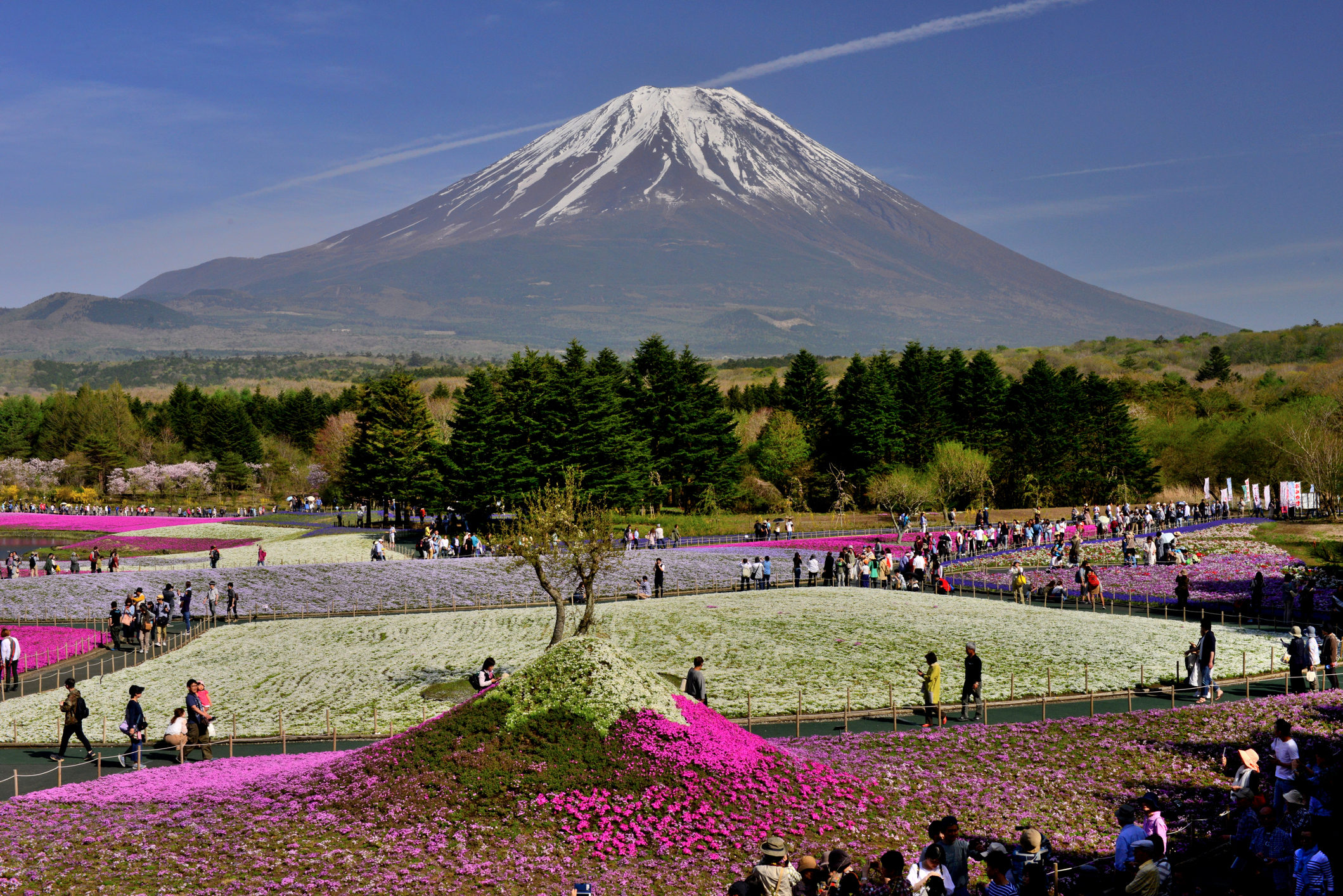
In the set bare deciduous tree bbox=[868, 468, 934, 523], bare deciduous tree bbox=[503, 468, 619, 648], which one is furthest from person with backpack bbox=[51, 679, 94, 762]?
bare deciduous tree bbox=[868, 468, 934, 523]

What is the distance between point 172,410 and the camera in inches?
5246

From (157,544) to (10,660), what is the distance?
4109 cm

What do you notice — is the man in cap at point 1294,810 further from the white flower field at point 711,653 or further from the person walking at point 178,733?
the person walking at point 178,733

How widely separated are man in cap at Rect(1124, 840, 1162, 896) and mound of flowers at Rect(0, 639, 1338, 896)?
255 cm

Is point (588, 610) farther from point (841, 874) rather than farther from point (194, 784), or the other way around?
point (841, 874)

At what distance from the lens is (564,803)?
1614 cm

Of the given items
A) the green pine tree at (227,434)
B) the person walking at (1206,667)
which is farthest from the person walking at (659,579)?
the green pine tree at (227,434)

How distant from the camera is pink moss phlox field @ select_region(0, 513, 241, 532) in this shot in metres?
80.6

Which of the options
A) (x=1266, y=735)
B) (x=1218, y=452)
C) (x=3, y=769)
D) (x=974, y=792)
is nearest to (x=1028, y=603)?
(x=1266, y=735)

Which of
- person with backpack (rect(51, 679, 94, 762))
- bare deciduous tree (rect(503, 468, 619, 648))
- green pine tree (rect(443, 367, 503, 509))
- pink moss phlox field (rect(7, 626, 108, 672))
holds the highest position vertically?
green pine tree (rect(443, 367, 503, 509))

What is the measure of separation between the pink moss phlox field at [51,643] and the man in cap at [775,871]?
92.1 ft

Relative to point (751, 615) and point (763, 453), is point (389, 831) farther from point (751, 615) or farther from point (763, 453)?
point (763, 453)

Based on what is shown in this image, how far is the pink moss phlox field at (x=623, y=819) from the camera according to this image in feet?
47.2

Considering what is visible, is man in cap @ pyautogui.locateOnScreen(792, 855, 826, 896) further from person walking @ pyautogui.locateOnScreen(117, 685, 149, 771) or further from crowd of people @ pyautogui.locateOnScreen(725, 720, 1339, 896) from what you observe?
person walking @ pyautogui.locateOnScreen(117, 685, 149, 771)
